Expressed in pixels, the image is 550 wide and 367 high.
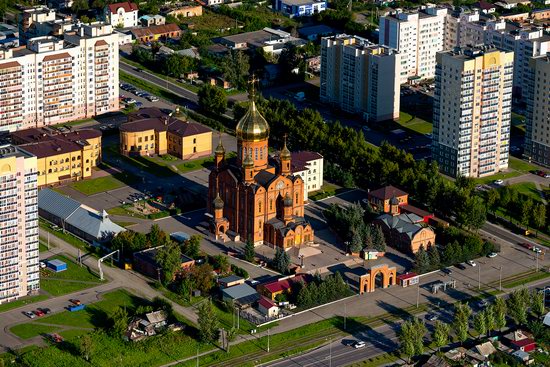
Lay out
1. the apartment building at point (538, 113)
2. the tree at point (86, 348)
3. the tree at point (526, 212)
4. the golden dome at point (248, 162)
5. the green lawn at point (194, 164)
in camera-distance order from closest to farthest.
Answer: the tree at point (86, 348)
the golden dome at point (248, 162)
the tree at point (526, 212)
the green lawn at point (194, 164)
the apartment building at point (538, 113)

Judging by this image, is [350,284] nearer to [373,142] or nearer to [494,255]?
[494,255]

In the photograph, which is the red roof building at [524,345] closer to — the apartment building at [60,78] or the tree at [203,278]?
the tree at [203,278]

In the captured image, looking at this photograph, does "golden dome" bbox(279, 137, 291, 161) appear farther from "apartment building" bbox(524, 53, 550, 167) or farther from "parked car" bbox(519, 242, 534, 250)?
"apartment building" bbox(524, 53, 550, 167)

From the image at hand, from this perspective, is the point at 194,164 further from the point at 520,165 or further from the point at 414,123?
the point at 520,165

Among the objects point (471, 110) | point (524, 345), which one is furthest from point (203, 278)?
point (471, 110)

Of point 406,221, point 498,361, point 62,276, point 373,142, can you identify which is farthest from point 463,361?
point 373,142

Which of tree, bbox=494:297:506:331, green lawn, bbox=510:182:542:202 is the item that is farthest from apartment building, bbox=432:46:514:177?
tree, bbox=494:297:506:331

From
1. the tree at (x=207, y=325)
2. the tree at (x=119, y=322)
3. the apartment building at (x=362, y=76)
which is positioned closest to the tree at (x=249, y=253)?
the tree at (x=207, y=325)
